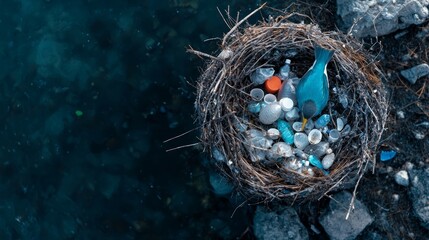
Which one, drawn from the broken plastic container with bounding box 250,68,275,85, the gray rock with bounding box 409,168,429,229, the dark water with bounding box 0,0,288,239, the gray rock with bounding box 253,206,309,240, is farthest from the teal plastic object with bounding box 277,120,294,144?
the gray rock with bounding box 409,168,429,229

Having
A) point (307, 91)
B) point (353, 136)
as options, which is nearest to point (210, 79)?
point (307, 91)

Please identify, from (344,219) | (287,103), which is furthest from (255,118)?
(344,219)

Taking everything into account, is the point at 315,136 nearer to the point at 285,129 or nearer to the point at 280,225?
the point at 285,129

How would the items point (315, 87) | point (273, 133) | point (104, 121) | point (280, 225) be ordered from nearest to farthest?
point (315, 87) → point (273, 133) → point (280, 225) → point (104, 121)

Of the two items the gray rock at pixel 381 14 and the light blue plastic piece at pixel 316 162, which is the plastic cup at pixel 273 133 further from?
the gray rock at pixel 381 14

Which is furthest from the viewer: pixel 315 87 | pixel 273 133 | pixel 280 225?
pixel 280 225

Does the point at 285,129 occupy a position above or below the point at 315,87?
below

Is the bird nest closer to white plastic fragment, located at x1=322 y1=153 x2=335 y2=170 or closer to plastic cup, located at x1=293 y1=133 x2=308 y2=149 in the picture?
white plastic fragment, located at x1=322 y1=153 x2=335 y2=170

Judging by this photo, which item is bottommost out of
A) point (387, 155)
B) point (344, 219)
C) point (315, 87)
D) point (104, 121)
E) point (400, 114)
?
point (344, 219)
